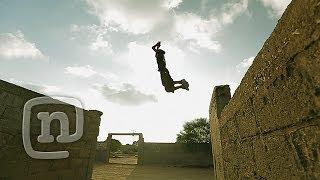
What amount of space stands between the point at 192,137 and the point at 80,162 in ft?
50.9

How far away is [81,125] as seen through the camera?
6.46 metres

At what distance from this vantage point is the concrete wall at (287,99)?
44.6 inches

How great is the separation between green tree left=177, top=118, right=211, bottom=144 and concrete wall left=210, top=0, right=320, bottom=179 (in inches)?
741

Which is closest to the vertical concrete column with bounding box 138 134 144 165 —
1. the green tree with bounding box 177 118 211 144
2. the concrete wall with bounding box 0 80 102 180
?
the green tree with bounding box 177 118 211 144

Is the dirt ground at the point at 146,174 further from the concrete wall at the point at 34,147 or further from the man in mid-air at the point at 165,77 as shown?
the man in mid-air at the point at 165,77

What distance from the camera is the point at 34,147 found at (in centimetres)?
511

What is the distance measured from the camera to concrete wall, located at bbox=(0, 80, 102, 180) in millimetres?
4518

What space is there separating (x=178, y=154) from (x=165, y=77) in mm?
14332

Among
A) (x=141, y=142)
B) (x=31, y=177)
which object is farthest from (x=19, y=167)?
(x=141, y=142)

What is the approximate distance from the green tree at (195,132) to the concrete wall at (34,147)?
587 inches

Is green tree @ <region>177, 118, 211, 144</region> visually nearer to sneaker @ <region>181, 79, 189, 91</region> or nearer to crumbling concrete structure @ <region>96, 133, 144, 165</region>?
crumbling concrete structure @ <region>96, 133, 144, 165</region>

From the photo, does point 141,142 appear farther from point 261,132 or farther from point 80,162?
point 261,132

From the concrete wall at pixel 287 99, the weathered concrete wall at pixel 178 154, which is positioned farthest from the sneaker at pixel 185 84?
the weathered concrete wall at pixel 178 154

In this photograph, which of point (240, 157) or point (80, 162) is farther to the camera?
point (80, 162)
